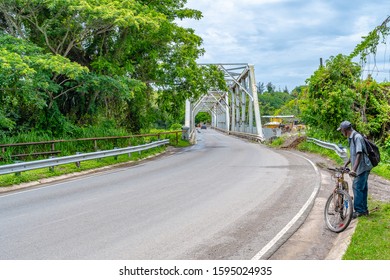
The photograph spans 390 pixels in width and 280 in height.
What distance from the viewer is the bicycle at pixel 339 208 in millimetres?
6527

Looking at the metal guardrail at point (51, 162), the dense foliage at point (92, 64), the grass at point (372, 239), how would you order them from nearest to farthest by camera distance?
the grass at point (372, 239)
the metal guardrail at point (51, 162)
the dense foliage at point (92, 64)

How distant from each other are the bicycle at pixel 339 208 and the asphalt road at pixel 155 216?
580 mm

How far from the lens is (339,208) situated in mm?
6832

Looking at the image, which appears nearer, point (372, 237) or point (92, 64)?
point (372, 237)

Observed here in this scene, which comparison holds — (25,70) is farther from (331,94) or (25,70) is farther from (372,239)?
(331,94)

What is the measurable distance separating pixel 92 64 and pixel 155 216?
48.6 feet

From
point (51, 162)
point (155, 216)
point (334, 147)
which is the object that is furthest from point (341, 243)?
point (334, 147)

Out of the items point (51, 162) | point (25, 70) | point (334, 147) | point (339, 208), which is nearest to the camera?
point (339, 208)

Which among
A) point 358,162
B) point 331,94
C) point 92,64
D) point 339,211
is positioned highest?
point 92,64

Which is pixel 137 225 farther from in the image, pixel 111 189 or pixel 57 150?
pixel 57 150

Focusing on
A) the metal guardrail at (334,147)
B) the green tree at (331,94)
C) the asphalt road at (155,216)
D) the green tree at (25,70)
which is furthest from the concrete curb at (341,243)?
the green tree at (331,94)

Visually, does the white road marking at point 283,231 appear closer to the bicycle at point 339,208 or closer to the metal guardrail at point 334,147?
the bicycle at point 339,208

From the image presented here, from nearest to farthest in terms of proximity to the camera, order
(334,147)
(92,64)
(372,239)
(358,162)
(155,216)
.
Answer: (372,239)
(358,162)
(155,216)
(334,147)
(92,64)

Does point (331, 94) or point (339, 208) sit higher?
point (331, 94)
